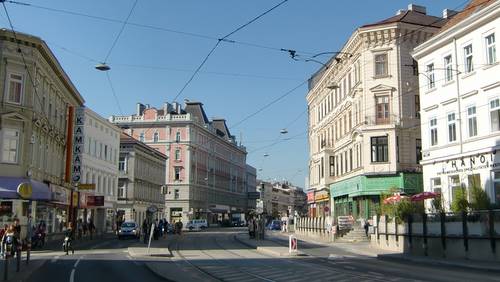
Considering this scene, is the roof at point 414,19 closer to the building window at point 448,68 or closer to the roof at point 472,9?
the roof at point 472,9

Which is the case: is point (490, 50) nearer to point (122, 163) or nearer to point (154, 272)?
point (154, 272)

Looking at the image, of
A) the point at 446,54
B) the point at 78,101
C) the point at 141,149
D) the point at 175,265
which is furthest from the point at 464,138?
the point at 141,149

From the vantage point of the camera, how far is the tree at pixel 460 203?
27.6 meters

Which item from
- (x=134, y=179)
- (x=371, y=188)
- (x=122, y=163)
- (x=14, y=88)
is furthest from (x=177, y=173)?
(x=14, y=88)

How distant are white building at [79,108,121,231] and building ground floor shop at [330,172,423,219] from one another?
25.0 m

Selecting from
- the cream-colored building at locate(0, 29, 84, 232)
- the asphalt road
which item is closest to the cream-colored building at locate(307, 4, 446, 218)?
the cream-colored building at locate(0, 29, 84, 232)

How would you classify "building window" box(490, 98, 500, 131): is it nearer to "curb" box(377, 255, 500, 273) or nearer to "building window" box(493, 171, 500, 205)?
"building window" box(493, 171, 500, 205)

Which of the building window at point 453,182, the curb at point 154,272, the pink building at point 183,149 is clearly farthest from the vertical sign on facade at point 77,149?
the pink building at point 183,149

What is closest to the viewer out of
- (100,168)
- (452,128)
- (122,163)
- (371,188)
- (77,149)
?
(452,128)

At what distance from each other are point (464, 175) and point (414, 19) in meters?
20.5

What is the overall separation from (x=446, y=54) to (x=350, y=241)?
17443mm

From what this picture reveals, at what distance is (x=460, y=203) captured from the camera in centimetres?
2783

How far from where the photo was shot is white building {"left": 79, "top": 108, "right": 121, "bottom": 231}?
58.8 m

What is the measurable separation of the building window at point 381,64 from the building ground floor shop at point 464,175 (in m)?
12.8
